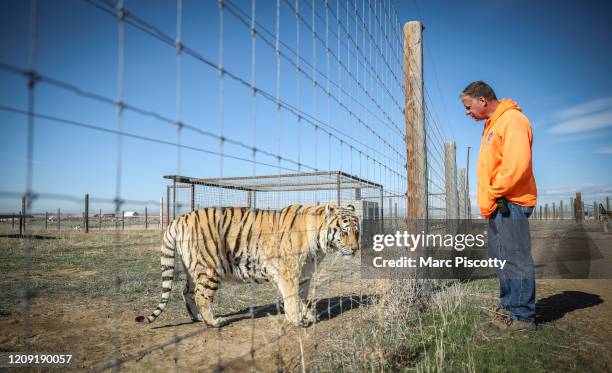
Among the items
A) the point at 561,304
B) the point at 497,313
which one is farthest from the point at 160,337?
the point at 561,304

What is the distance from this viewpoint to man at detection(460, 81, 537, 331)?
299cm

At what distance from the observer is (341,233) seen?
3982mm

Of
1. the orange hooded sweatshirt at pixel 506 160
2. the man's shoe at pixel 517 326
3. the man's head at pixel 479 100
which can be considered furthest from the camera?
the man's head at pixel 479 100

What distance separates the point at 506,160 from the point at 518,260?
2.76 feet

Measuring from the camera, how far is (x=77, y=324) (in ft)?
11.6

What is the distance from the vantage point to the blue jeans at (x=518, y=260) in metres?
3.05

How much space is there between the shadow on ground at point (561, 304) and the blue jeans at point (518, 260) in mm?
467

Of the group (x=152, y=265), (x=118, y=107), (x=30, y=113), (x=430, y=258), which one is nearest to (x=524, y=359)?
(x=430, y=258)

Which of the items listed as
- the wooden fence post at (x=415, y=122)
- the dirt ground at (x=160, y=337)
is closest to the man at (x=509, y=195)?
the wooden fence post at (x=415, y=122)

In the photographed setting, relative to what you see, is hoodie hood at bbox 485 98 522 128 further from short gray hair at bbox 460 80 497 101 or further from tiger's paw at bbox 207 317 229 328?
tiger's paw at bbox 207 317 229 328

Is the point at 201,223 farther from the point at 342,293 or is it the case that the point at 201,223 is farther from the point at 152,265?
the point at 152,265

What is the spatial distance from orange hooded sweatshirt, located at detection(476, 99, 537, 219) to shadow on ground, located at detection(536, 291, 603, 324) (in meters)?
1.23

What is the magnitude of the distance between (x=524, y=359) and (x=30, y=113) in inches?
120

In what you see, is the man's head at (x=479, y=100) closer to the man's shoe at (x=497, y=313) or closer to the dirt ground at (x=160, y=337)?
the man's shoe at (x=497, y=313)
